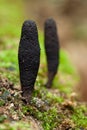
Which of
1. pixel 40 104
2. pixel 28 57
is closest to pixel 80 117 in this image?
pixel 40 104

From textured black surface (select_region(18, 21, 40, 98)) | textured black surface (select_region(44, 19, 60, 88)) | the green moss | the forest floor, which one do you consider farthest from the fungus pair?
textured black surface (select_region(44, 19, 60, 88))

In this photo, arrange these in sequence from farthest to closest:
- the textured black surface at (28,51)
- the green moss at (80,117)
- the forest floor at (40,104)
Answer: the green moss at (80,117) → the textured black surface at (28,51) → the forest floor at (40,104)

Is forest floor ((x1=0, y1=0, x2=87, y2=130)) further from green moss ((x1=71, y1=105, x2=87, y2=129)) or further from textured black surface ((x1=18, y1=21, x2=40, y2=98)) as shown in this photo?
textured black surface ((x1=18, y1=21, x2=40, y2=98))

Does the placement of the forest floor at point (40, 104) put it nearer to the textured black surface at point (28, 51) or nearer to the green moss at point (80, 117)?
the green moss at point (80, 117)

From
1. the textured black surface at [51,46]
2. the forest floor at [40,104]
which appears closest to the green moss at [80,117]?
the forest floor at [40,104]

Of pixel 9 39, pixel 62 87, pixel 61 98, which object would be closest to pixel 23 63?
pixel 61 98
